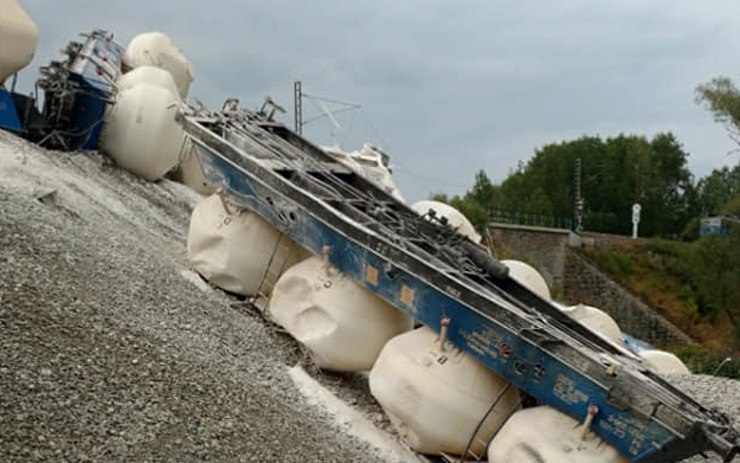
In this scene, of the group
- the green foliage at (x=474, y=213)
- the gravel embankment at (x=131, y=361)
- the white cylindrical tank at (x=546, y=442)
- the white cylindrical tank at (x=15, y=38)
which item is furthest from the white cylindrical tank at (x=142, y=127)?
the green foliage at (x=474, y=213)

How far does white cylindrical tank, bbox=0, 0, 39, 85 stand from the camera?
1397 cm

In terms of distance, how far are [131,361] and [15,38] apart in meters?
8.50

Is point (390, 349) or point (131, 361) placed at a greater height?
point (390, 349)

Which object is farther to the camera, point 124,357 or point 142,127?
point 142,127

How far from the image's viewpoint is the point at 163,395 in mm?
6906

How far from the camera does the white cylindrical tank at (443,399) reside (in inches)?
312

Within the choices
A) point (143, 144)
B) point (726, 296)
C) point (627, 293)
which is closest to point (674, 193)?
point (627, 293)

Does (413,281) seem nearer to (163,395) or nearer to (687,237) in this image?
(163,395)

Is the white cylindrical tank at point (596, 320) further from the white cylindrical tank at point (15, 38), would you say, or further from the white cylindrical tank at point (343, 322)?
the white cylindrical tank at point (15, 38)

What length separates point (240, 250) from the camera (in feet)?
35.0

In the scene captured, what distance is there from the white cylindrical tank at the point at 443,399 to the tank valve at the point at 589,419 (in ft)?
2.77

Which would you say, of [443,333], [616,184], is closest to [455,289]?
[443,333]

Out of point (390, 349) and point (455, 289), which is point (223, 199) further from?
point (455, 289)

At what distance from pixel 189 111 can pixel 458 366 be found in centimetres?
607
